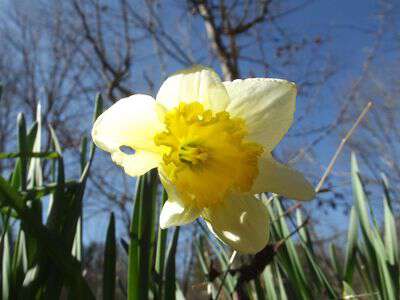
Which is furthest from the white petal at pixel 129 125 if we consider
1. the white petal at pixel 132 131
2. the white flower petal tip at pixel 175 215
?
the white flower petal tip at pixel 175 215

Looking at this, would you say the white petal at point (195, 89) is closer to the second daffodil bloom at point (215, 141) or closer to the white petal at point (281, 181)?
the second daffodil bloom at point (215, 141)

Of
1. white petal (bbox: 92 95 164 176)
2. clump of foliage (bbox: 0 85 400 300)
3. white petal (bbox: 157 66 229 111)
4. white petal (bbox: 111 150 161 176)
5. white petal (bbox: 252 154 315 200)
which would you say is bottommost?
clump of foliage (bbox: 0 85 400 300)

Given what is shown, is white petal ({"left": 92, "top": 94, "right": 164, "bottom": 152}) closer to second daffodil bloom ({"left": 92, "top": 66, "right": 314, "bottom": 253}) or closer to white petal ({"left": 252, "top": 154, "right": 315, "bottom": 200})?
second daffodil bloom ({"left": 92, "top": 66, "right": 314, "bottom": 253})

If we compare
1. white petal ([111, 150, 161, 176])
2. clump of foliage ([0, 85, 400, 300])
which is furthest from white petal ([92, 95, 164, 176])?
clump of foliage ([0, 85, 400, 300])

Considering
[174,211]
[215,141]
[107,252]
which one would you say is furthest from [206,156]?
[107,252]

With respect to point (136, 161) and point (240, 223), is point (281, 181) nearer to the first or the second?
point (240, 223)
